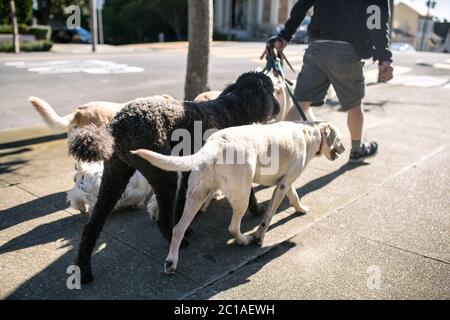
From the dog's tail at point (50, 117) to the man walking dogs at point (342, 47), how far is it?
2259mm

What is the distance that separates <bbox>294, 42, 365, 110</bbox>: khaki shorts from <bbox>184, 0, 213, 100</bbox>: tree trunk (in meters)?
1.60

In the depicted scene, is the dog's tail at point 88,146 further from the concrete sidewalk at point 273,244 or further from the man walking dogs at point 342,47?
the man walking dogs at point 342,47

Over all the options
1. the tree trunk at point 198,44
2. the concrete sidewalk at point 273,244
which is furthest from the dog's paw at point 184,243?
the tree trunk at point 198,44

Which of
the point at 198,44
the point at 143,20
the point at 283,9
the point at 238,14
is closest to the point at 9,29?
the point at 143,20

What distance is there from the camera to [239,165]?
2.91 m

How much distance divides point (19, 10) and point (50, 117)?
23.3 meters

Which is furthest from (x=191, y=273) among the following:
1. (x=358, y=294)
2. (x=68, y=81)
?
(x=68, y=81)

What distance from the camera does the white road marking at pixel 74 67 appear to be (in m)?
12.4

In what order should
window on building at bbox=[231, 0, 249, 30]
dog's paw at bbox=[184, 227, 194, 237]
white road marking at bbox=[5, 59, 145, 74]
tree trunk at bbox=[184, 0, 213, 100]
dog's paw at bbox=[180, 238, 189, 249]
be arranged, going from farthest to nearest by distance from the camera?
1. window on building at bbox=[231, 0, 249, 30]
2. white road marking at bbox=[5, 59, 145, 74]
3. tree trunk at bbox=[184, 0, 213, 100]
4. dog's paw at bbox=[184, 227, 194, 237]
5. dog's paw at bbox=[180, 238, 189, 249]

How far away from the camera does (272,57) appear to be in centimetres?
468

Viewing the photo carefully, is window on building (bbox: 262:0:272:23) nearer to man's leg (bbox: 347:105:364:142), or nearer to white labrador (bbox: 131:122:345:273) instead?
man's leg (bbox: 347:105:364:142)

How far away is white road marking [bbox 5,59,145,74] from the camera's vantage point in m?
12.4

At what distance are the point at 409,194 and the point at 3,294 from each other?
3.58 meters

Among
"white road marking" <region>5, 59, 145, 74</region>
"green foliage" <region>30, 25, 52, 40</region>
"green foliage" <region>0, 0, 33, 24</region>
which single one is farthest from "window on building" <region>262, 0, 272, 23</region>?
"white road marking" <region>5, 59, 145, 74</region>
